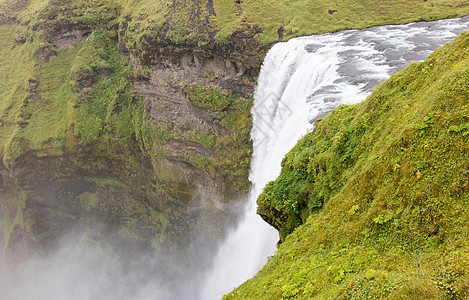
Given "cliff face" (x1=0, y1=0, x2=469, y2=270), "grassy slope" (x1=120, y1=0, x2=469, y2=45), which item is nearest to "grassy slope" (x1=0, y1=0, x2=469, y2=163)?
"grassy slope" (x1=120, y1=0, x2=469, y2=45)

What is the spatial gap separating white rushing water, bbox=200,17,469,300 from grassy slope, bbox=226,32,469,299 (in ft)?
16.1

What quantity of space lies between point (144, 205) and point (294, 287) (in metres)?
27.6

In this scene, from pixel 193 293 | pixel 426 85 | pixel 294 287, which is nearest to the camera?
pixel 294 287

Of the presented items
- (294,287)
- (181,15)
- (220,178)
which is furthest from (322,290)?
(181,15)

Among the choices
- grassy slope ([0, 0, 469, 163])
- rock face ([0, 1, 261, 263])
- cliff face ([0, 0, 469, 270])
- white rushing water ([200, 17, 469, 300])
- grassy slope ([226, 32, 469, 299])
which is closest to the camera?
grassy slope ([226, 32, 469, 299])

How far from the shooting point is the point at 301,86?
17.3 meters

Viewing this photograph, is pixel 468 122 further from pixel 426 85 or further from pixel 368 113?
pixel 368 113

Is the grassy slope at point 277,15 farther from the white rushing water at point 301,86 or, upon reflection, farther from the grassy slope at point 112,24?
the white rushing water at point 301,86

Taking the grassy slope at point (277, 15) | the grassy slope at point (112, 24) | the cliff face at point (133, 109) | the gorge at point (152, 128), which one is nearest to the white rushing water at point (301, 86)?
the gorge at point (152, 128)

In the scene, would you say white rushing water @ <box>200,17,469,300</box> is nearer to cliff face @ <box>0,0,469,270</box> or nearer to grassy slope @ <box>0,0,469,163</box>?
cliff face @ <box>0,0,469,270</box>

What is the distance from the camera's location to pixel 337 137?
28.0 feet

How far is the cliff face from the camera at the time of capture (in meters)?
23.8

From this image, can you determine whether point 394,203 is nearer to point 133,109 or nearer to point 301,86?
point 301,86

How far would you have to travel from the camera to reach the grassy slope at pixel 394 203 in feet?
15.3
